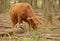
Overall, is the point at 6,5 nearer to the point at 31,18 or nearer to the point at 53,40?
the point at 31,18

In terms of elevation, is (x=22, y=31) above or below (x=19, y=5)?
below

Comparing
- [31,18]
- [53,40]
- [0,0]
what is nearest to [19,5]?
[31,18]

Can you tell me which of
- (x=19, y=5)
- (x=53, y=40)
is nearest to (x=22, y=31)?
(x=19, y=5)

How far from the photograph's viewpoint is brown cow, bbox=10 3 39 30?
880 centimetres

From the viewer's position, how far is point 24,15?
9133 millimetres

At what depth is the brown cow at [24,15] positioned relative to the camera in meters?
8.80

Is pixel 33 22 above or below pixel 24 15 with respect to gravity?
below

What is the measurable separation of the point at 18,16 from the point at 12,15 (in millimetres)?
322

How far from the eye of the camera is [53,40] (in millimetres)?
6234

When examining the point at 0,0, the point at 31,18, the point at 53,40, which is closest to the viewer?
the point at 53,40

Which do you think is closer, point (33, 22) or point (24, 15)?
point (33, 22)

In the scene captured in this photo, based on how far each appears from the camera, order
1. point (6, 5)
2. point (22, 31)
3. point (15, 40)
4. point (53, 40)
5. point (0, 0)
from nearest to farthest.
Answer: point (15, 40), point (53, 40), point (22, 31), point (0, 0), point (6, 5)

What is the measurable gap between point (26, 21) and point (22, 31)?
988 millimetres

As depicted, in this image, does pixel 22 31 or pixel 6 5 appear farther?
pixel 6 5
